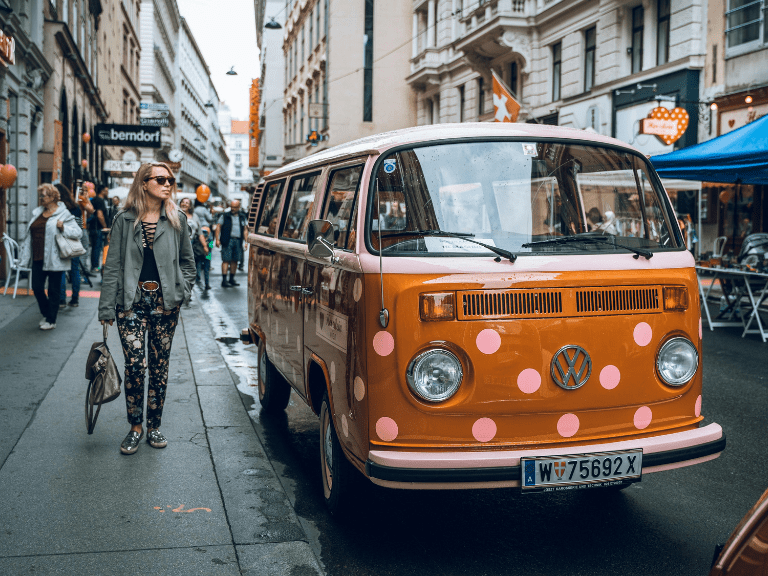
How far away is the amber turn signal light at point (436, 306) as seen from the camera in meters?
3.40

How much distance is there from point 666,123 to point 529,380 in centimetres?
1618

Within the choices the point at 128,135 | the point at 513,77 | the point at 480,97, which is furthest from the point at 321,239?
the point at 480,97

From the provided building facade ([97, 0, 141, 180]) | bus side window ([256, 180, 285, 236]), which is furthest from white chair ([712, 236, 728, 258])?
building facade ([97, 0, 141, 180])

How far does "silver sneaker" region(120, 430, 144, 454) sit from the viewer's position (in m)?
5.10

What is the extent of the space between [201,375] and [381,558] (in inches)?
174

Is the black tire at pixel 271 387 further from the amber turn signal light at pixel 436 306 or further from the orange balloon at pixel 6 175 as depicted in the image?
the orange balloon at pixel 6 175

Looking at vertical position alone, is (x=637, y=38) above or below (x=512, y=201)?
above

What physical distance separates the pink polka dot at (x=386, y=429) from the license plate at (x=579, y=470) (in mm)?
552

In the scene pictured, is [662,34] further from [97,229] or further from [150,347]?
[150,347]

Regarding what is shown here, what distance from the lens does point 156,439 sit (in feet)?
17.3

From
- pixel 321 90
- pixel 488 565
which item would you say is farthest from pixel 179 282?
pixel 321 90

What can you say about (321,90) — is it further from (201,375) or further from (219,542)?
(219,542)

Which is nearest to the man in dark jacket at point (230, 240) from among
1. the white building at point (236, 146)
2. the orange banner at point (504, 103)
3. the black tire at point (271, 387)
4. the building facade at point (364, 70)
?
the orange banner at point (504, 103)

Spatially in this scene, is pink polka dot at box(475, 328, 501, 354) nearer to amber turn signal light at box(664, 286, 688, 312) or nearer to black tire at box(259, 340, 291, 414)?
amber turn signal light at box(664, 286, 688, 312)
